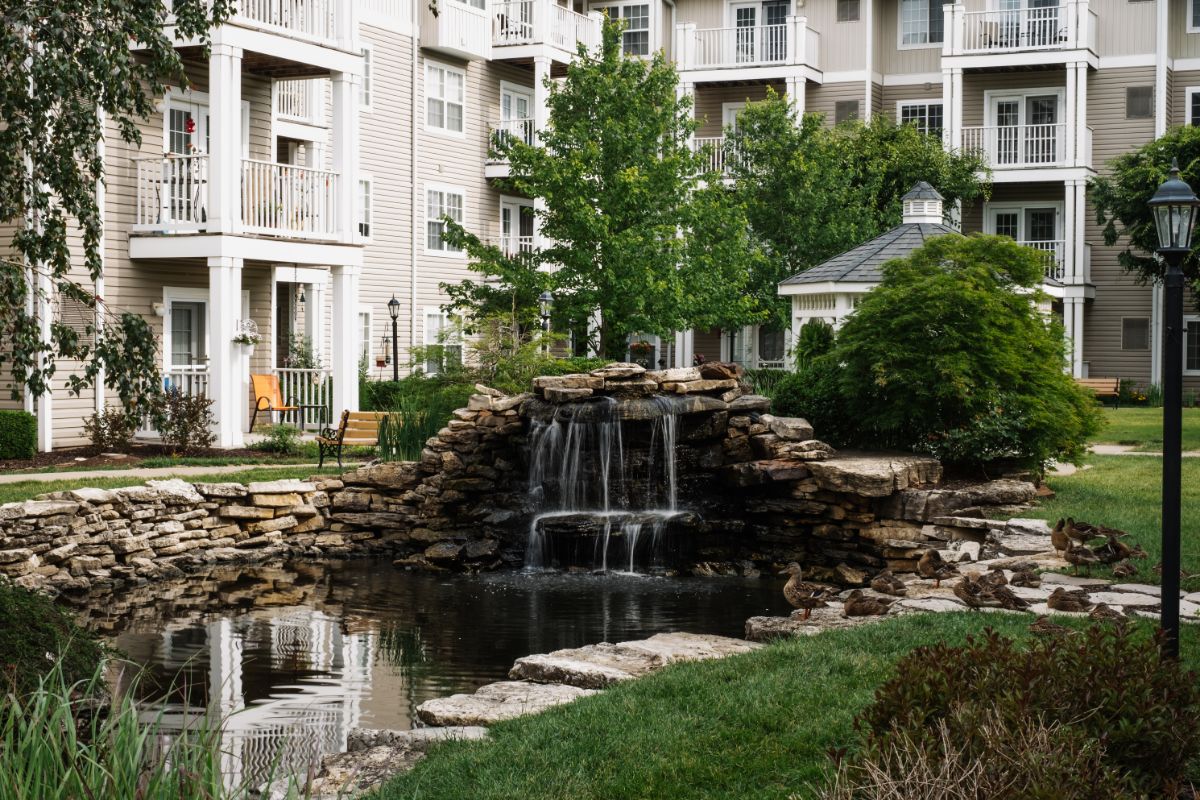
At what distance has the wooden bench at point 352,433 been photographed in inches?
736

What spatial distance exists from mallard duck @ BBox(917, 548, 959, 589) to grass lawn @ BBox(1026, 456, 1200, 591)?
121 cm

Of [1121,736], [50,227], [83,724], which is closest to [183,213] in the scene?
[50,227]

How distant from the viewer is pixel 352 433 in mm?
19359

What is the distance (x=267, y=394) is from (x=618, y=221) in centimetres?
661

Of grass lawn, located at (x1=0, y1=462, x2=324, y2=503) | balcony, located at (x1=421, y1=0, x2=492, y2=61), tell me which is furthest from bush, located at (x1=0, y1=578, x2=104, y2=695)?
balcony, located at (x1=421, y1=0, x2=492, y2=61)

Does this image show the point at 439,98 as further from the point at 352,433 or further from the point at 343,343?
the point at 352,433

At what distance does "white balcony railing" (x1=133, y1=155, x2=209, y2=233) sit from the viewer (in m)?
21.1

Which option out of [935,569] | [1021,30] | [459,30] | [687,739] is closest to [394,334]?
[459,30]

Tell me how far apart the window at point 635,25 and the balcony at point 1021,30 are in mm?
7801

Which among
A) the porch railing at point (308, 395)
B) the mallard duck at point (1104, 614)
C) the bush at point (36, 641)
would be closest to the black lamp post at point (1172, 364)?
the mallard duck at point (1104, 614)

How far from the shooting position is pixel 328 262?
22344 millimetres

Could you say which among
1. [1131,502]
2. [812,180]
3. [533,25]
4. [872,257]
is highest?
[533,25]

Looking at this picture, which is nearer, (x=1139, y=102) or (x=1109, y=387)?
(x=1109, y=387)

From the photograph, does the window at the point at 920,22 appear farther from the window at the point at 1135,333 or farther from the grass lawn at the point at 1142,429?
the grass lawn at the point at 1142,429
